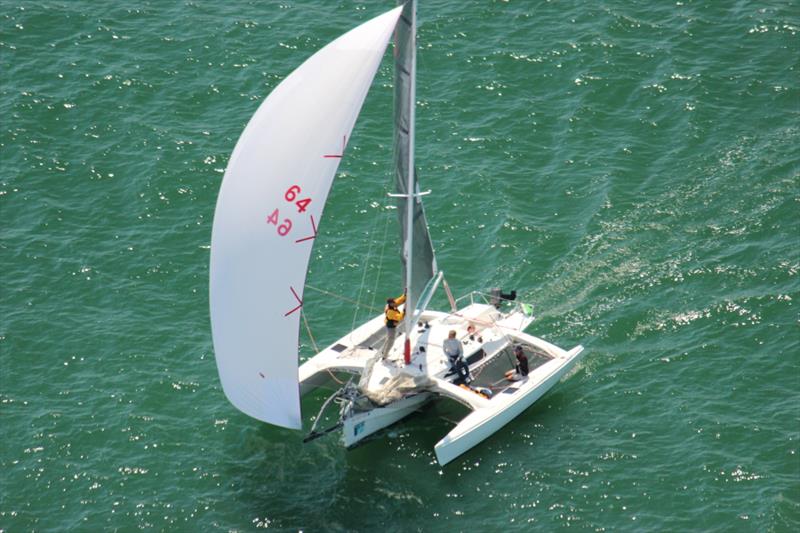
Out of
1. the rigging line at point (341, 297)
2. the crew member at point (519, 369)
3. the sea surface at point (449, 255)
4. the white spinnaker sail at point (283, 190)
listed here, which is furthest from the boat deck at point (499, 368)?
the white spinnaker sail at point (283, 190)

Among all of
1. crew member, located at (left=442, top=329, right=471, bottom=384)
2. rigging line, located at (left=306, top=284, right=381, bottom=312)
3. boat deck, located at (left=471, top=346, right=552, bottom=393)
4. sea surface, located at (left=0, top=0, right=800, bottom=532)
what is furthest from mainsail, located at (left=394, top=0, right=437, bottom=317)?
sea surface, located at (left=0, top=0, right=800, bottom=532)

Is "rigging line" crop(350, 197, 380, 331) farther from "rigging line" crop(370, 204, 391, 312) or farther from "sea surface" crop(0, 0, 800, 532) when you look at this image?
"rigging line" crop(370, 204, 391, 312)

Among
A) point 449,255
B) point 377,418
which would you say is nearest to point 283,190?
point 377,418

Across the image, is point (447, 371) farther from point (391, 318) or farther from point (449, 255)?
point (449, 255)

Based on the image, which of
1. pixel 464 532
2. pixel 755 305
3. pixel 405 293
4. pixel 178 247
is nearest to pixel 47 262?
pixel 178 247

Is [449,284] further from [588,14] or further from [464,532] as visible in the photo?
[588,14]

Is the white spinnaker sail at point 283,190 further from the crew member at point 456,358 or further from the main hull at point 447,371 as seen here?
the crew member at point 456,358
